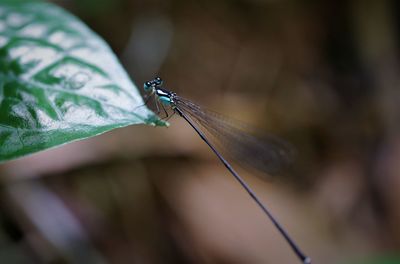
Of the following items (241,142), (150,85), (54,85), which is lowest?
(241,142)

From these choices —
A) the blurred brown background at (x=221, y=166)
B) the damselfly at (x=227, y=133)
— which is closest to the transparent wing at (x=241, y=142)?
the damselfly at (x=227, y=133)

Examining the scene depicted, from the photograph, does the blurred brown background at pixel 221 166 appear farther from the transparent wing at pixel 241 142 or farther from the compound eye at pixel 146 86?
the compound eye at pixel 146 86

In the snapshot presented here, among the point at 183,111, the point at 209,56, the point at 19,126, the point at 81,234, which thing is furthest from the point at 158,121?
the point at 209,56

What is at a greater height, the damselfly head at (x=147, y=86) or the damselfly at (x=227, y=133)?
the damselfly head at (x=147, y=86)

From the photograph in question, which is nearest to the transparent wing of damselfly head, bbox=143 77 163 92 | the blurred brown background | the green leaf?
damselfly head, bbox=143 77 163 92

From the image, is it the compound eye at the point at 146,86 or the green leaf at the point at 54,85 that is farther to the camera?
the compound eye at the point at 146,86

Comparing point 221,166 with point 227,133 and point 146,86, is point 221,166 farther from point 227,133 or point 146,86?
point 146,86

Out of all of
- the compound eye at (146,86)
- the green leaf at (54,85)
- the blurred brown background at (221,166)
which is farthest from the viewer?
the blurred brown background at (221,166)

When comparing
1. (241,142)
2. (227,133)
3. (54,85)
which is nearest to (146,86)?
(227,133)
